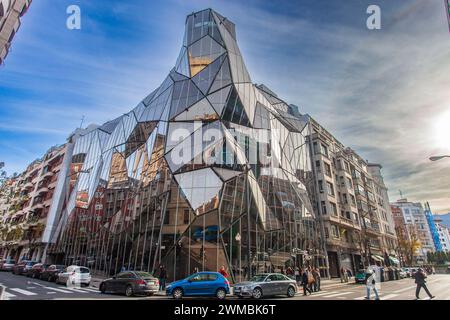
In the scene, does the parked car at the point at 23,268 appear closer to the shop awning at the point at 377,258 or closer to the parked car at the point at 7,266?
the parked car at the point at 7,266

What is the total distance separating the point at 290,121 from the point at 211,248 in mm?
25630

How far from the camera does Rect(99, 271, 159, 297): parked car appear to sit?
48.8 feet

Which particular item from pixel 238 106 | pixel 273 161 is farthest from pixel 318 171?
pixel 238 106

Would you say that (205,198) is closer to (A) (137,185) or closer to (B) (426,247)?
(A) (137,185)

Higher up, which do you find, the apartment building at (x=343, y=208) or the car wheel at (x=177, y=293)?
the apartment building at (x=343, y=208)

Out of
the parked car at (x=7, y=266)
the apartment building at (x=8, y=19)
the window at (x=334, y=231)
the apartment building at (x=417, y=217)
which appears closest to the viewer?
the apartment building at (x=8, y=19)

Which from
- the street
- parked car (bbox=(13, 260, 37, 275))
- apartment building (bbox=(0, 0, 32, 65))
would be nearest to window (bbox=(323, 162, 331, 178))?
the street

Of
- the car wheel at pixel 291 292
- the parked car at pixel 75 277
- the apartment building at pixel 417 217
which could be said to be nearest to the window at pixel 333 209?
the car wheel at pixel 291 292

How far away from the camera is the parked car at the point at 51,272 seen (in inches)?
898

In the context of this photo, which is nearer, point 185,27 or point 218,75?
point 218,75

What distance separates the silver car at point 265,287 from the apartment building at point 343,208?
2366 centimetres

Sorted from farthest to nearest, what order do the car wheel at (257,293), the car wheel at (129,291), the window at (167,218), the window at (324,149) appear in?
1. the window at (324,149)
2. the window at (167,218)
3. the car wheel at (129,291)
4. the car wheel at (257,293)

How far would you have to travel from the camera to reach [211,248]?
2225cm
